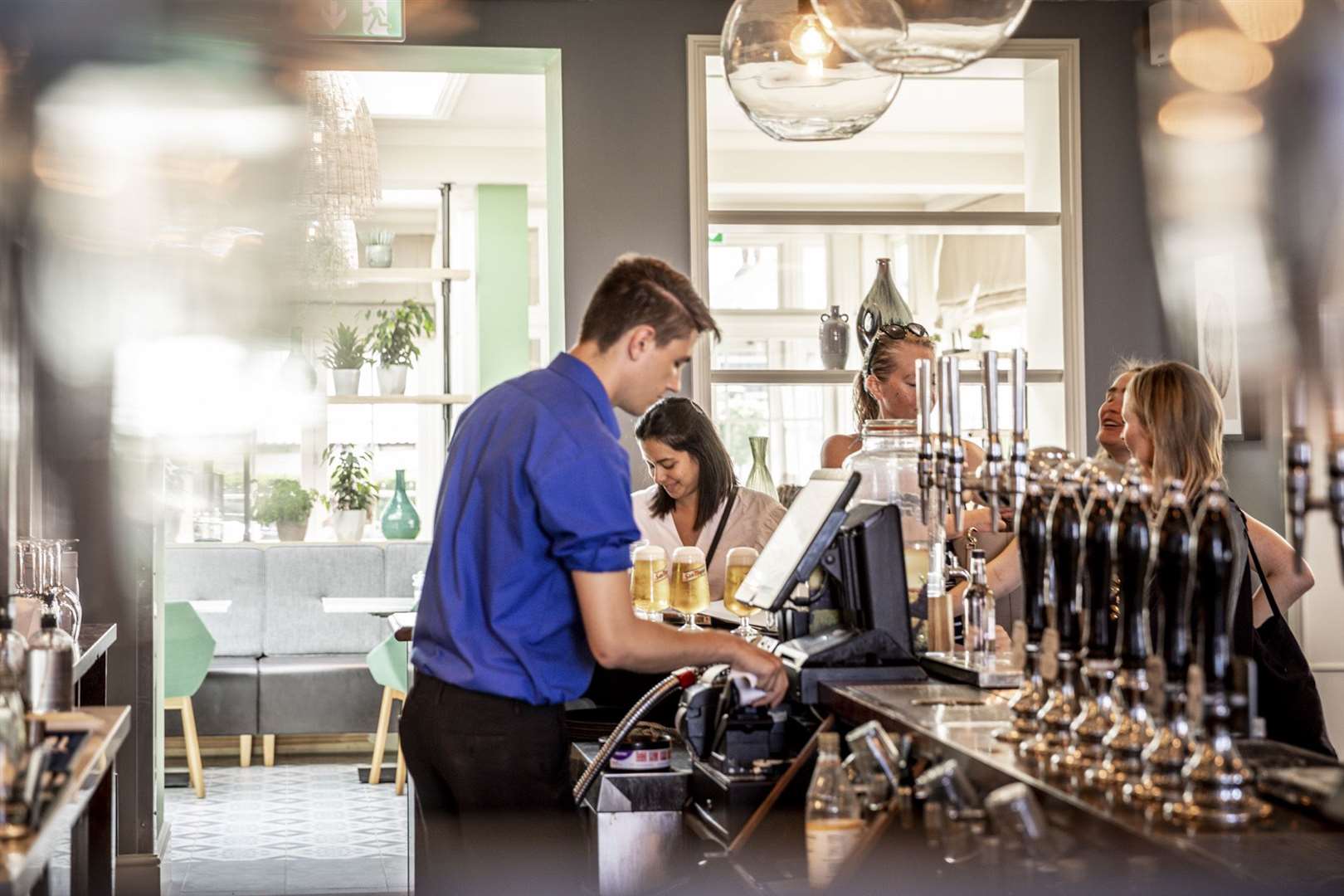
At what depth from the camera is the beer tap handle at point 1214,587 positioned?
1.38 m

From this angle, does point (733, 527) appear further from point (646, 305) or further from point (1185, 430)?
point (646, 305)

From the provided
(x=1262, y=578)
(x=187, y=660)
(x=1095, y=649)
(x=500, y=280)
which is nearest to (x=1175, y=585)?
(x=1095, y=649)

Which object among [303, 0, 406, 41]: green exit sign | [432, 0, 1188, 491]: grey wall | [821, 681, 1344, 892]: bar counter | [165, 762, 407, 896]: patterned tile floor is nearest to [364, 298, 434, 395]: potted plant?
[165, 762, 407, 896]: patterned tile floor

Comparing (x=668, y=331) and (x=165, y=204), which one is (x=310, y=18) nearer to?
(x=165, y=204)

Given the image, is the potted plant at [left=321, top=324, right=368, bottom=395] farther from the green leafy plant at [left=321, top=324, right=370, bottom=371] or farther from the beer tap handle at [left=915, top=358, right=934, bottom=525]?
the beer tap handle at [left=915, top=358, right=934, bottom=525]

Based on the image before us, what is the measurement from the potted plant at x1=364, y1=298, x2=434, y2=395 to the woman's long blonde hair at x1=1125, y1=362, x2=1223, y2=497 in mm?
4734

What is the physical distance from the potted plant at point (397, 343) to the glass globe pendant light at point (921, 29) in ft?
17.6

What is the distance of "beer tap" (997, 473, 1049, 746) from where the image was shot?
166 cm

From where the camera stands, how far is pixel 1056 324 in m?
4.77

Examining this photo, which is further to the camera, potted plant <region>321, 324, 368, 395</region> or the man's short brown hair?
potted plant <region>321, 324, 368, 395</region>

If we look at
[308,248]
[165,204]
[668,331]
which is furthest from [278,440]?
[668,331]

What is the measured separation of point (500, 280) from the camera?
729cm

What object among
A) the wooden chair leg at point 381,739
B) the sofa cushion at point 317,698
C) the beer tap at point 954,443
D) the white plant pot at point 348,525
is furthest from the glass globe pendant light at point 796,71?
the white plant pot at point 348,525

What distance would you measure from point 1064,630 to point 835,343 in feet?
10.8
